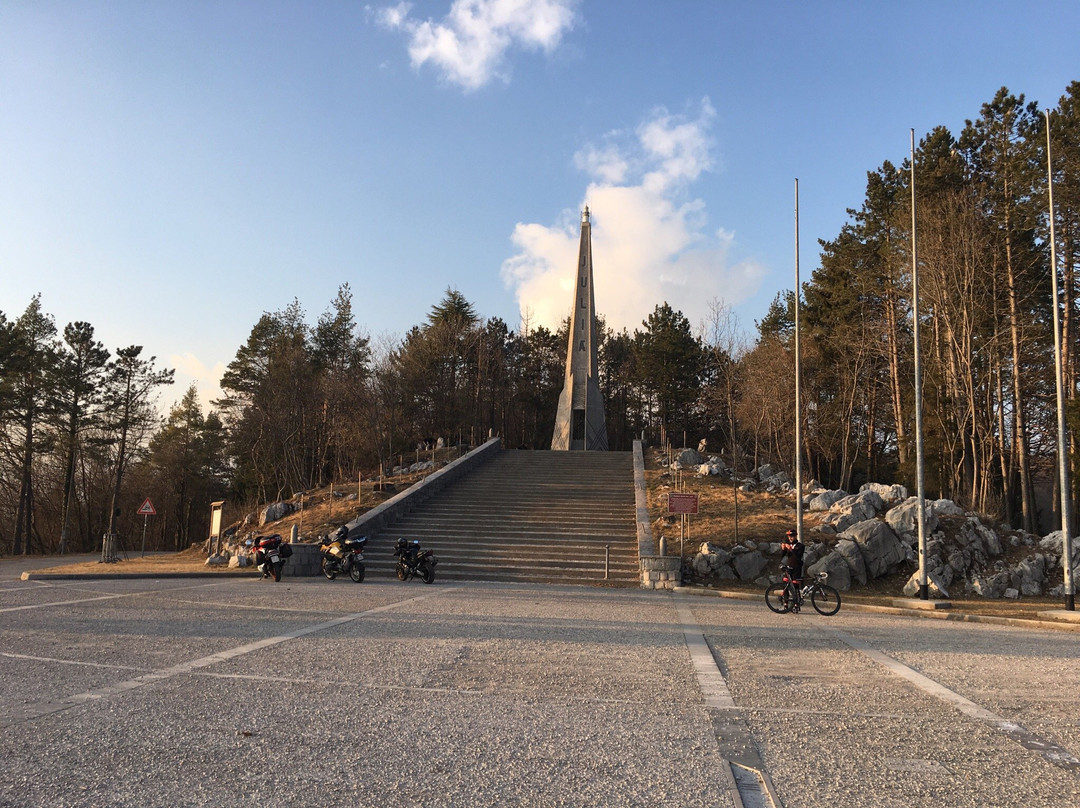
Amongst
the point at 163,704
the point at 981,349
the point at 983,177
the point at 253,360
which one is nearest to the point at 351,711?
the point at 163,704

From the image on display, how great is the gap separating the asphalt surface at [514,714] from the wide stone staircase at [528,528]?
7691mm

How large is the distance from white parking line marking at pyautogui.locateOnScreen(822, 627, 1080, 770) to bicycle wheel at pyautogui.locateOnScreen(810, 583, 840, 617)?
4.17 metres

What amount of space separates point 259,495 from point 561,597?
3323 cm

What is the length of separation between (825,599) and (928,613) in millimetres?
2487

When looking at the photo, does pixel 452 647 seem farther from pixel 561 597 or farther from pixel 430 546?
pixel 430 546

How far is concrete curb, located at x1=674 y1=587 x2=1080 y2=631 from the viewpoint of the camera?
40.1ft

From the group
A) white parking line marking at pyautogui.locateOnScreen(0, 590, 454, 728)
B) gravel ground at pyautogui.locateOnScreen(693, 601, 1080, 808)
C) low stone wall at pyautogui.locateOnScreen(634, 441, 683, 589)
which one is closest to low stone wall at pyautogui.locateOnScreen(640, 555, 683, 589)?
low stone wall at pyautogui.locateOnScreen(634, 441, 683, 589)

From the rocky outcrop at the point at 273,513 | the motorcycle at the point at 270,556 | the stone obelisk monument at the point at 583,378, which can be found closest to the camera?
the motorcycle at the point at 270,556

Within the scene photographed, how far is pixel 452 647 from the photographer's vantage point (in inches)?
303

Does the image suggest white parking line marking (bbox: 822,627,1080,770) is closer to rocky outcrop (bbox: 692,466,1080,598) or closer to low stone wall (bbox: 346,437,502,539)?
rocky outcrop (bbox: 692,466,1080,598)

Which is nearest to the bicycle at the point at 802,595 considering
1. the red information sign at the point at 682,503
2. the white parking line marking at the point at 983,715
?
the white parking line marking at the point at 983,715

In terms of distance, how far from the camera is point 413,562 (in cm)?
1597

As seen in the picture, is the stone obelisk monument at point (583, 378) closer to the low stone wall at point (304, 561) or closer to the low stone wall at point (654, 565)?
the low stone wall at point (654, 565)

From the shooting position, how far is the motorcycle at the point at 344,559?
52.7 ft
